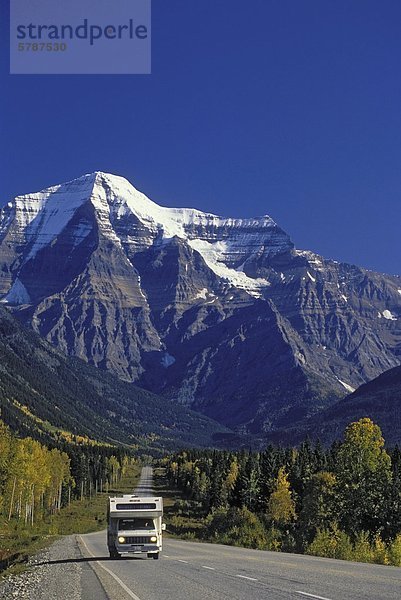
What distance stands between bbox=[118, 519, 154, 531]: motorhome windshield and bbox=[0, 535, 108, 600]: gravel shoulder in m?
3.21

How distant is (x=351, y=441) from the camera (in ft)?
313

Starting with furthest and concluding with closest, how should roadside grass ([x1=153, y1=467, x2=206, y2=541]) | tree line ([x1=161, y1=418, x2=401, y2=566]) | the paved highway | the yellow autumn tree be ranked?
the yellow autumn tree
roadside grass ([x1=153, y1=467, x2=206, y2=541])
tree line ([x1=161, y1=418, x2=401, y2=566])
the paved highway

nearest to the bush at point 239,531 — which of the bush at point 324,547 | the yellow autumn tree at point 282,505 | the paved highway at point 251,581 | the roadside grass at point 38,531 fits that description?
the bush at point 324,547

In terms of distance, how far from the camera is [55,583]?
34438mm

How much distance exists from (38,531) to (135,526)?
68.5 m

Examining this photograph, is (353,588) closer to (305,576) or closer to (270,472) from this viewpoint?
(305,576)

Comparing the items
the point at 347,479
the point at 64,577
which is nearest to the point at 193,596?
the point at 64,577

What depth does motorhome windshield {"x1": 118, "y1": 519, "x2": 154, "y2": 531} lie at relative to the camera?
50.0 metres

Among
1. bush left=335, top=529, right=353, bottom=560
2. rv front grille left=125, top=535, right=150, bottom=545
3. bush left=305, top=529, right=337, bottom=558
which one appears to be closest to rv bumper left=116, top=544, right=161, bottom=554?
rv front grille left=125, top=535, right=150, bottom=545

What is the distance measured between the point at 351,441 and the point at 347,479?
Answer: 12.8 meters

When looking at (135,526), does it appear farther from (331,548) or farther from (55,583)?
(55,583)

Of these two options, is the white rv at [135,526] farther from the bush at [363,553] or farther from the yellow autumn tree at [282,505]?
the yellow autumn tree at [282,505]

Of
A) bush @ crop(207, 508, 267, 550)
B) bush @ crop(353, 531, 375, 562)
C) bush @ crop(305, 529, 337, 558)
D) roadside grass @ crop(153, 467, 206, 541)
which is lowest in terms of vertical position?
roadside grass @ crop(153, 467, 206, 541)

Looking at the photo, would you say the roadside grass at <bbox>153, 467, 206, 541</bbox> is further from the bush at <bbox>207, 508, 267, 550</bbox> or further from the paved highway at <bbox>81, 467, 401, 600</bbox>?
the paved highway at <bbox>81, 467, 401, 600</bbox>
